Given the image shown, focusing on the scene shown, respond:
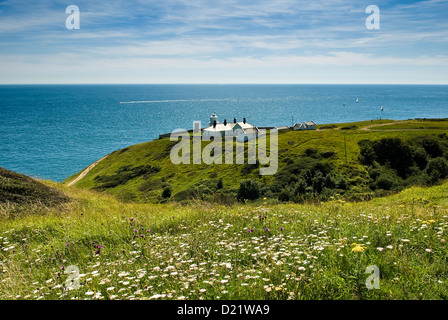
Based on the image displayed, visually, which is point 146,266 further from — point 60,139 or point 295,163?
point 60,139

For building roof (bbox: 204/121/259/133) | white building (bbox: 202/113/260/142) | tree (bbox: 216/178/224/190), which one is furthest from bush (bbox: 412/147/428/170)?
building roof (bbox: 204/121/259/133)

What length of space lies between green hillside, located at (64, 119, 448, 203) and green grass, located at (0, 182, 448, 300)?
2992 centimetres

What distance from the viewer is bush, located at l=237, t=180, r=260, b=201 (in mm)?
49759

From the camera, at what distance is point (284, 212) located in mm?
10766

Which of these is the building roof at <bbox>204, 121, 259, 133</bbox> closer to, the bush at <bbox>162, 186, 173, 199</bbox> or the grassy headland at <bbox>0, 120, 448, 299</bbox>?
the bush at <bbox>162, 186, 173, 199</bbox>

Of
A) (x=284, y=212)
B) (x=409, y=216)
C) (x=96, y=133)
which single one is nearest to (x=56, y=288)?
(x=284, y=212)

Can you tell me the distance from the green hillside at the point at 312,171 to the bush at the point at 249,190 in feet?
0.51

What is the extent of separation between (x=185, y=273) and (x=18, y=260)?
4633 millimetres

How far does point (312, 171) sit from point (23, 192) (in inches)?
1813

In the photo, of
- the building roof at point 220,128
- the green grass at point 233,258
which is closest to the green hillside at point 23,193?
the green grass at point 233,258

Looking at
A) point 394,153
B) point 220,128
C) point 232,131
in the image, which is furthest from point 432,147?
point 220,128

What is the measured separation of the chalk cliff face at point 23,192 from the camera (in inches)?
675

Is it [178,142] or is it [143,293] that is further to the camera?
[178,142]

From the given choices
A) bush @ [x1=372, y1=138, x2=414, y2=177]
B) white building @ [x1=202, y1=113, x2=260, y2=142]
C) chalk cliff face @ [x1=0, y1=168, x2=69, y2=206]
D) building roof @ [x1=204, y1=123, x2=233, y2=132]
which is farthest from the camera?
building roof @ [x1=204, y1=123, x2=233, y2=132]
